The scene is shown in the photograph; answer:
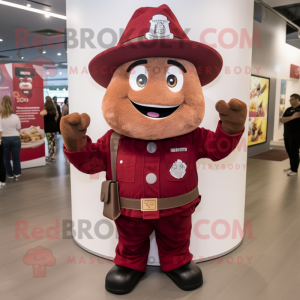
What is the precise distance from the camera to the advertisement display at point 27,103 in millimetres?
6195

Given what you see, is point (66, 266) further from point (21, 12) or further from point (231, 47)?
point (21, 12)

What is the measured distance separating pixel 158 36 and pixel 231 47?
849 mm

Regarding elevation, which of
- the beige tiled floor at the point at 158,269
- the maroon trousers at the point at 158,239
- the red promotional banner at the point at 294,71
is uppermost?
the red promotional banner at the point at 294,71

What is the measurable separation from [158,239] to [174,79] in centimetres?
107

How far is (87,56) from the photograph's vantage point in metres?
2.41

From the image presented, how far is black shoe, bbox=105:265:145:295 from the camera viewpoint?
80.9 inches

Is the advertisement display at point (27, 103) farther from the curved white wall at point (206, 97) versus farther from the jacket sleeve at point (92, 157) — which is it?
the jacket sleeve at point (92, 157)

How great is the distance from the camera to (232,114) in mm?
1760

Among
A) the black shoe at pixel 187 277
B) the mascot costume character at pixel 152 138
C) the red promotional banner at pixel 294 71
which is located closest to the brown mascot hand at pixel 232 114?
the mascot costume character at pixel 152 138

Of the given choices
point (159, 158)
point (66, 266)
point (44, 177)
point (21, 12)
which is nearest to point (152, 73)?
point (159, 158)

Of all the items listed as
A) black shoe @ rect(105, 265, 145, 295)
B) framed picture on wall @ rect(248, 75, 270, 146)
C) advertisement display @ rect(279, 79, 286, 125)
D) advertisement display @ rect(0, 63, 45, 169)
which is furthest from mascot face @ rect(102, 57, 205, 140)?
advertisement display @ rect(279, 79, 286, 125)

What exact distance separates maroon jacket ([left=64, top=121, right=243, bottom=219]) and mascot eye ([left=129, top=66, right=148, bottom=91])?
1.10 feet

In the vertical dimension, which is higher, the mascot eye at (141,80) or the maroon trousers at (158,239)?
the mascot eye at (141,80)

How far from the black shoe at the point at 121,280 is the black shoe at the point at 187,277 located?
277 mm
